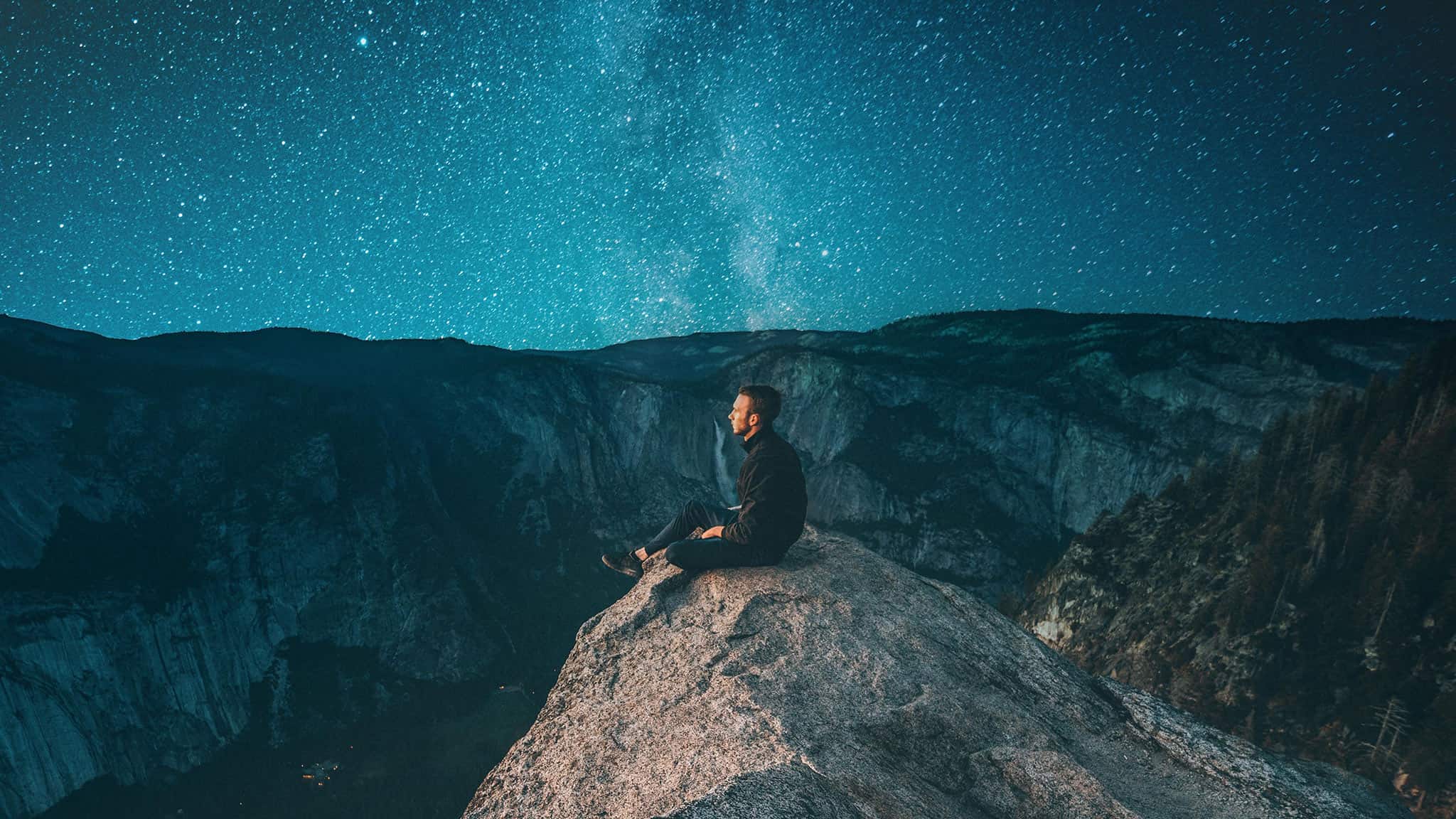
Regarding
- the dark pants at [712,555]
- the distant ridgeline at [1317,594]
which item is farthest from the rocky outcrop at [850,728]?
the distant ridgeline at [1317,594]

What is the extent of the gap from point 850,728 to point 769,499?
2.80 m

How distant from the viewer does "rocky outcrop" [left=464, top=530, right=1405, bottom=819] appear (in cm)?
440

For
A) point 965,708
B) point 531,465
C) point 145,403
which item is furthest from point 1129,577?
point 145,403

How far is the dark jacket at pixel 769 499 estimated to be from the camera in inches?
283

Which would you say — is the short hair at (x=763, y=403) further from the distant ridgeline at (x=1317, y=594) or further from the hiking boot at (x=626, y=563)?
the distant ridgeline at (x=1317, y=594)

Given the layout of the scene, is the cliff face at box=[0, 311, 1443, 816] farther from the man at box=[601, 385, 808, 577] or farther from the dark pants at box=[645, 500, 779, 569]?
the man at box=[601, 385, 808, 577]

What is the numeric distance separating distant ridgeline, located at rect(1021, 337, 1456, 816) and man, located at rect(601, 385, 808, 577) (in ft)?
171

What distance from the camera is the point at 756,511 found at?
23.6ft

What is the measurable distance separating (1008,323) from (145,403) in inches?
7109

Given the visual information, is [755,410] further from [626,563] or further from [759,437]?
[626,563]

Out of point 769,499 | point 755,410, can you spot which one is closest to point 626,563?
point 769,499

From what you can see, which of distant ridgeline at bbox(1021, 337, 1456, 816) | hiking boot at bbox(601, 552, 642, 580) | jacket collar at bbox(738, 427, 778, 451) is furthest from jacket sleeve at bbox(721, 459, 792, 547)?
distant ridgeline at bbox(1021, 337, 1456, 816)

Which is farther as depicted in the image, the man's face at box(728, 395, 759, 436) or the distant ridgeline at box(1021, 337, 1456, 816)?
the distant ridgeline at box(1021, 337, 1456, 816)

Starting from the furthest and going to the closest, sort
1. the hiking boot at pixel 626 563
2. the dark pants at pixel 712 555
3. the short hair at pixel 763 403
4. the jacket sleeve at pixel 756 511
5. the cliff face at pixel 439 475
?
the cliff face at pixel 439 475 < the hiking boot at pixel 626 563 < the short hair at pixel 763 403 < the dark pants at pixel 712 555 < the jacket sleeve at pixel 756 511
